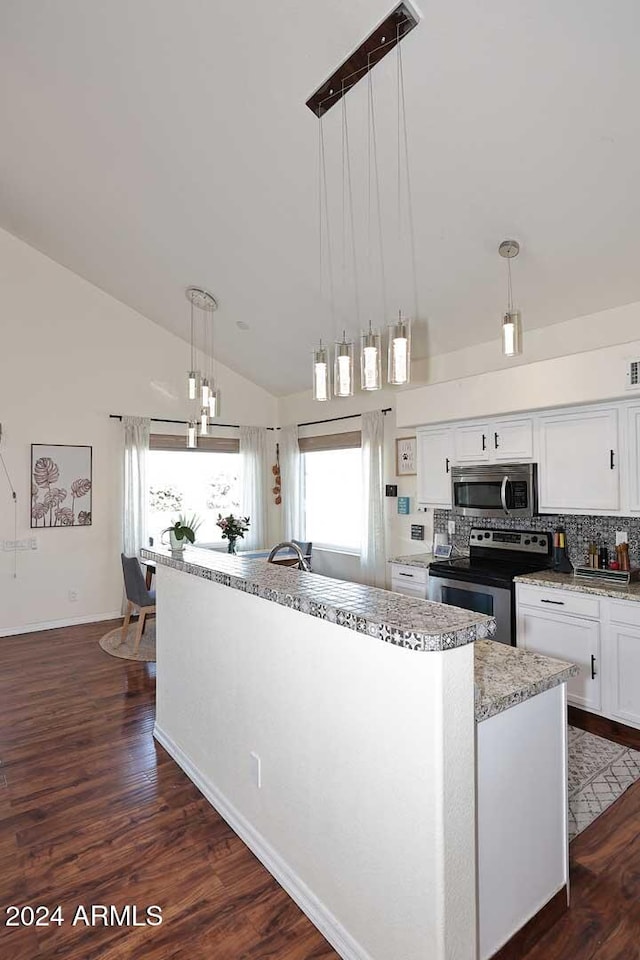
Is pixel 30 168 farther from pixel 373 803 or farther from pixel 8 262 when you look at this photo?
pixel 373 803

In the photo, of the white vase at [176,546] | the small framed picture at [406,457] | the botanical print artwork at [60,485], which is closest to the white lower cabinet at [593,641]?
the small framed picture at [406,457]

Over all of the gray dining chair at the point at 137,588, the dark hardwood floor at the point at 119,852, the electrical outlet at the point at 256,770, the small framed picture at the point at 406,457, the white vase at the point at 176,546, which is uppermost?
the small framed picture at the point at 406,457

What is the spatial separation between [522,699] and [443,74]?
264 centimetres

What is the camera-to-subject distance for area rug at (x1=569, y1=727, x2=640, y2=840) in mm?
2383

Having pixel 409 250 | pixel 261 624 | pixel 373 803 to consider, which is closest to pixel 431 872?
pixel 373 803

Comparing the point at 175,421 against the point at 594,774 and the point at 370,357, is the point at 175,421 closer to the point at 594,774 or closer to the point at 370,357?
the point at 370,357

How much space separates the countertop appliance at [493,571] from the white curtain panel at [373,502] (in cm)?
109

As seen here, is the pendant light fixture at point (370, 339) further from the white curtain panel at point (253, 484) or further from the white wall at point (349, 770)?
the white curtain panel at point (253, 484)

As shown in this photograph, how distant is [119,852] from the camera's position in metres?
2.15

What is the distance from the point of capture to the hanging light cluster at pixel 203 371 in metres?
3.89

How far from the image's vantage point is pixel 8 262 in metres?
5.18

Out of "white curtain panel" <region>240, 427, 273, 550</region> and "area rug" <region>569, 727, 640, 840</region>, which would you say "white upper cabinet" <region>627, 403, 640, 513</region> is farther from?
"white curtain panel" <region>240, 427, 273, 550</region>

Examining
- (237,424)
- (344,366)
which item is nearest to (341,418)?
(237,424)

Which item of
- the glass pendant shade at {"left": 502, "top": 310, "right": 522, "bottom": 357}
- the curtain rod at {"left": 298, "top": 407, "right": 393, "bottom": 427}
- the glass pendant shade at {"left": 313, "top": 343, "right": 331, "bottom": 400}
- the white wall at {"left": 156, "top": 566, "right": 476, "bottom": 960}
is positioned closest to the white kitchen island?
the white wall at {"left": 156, "top": 566, "right": 476, "bottom": 960}
